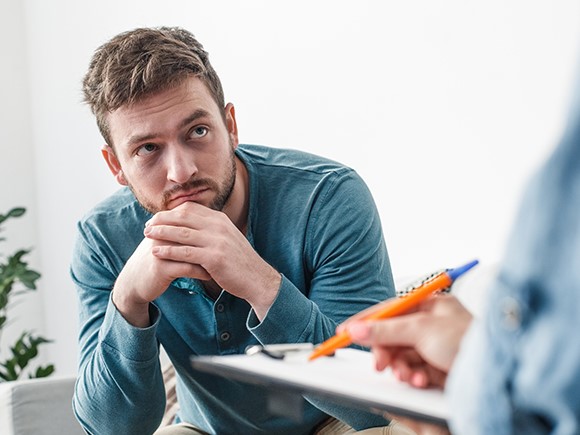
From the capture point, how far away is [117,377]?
145 centimetres

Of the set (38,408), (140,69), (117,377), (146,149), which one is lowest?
(38,408)

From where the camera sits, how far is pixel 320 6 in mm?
2340

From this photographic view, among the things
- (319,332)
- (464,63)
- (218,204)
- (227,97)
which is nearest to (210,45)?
(227,97)

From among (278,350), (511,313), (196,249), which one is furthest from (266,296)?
(511,313)

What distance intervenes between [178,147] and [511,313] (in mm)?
1088

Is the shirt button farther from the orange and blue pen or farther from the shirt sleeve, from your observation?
the shirt sleeve

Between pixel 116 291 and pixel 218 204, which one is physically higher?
pixel 218 204

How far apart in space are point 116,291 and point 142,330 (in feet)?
0.25

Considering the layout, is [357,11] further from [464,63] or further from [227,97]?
[227,97]

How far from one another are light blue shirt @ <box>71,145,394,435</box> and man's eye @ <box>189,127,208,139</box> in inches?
6.5

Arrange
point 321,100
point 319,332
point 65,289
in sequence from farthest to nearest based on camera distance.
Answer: point 65,289, point 321,100, point 319,332

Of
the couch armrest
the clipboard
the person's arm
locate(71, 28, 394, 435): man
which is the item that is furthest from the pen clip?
the couch armrest

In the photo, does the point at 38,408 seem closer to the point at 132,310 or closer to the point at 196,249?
the point at 132,310

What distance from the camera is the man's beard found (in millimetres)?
1438
